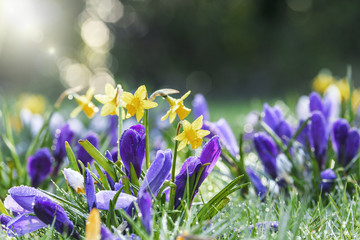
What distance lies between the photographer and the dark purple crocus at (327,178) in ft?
3.86

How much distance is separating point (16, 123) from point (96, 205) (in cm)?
201

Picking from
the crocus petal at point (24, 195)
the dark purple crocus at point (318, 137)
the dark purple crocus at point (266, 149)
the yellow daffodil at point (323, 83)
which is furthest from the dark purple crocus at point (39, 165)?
the yellow daffodil at point (323, 83)

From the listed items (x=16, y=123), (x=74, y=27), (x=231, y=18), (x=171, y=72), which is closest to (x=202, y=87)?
(x=171, y=72)

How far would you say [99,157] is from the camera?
33.2 inches

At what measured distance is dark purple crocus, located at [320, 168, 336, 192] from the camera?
3.86ft

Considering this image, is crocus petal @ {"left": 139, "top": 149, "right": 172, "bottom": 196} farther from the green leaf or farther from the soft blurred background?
the soft blurred background

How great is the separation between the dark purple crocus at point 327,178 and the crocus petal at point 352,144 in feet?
0.33

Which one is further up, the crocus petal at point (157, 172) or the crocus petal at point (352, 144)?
the crocus petal at point (157, 172)

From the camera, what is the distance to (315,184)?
1210 mm

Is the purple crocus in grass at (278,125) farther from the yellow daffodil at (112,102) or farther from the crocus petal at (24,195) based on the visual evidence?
the crocus petal at (24,195)

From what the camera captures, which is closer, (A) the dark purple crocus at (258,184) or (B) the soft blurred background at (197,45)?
(A) the dark purple crocus at (258,184)

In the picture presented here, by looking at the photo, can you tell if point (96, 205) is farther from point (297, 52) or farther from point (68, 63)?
point (297, 52)

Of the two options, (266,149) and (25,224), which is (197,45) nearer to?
(266,149)

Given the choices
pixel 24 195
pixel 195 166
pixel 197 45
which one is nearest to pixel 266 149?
pixel 195 166
